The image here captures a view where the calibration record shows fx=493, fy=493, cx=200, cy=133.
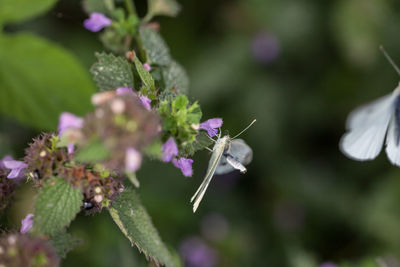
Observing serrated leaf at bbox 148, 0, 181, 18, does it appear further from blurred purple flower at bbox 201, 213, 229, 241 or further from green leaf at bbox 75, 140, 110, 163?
blurred purple flower at bbox 201, 213, 229, 241

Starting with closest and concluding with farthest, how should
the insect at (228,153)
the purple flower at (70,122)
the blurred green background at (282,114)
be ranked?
the purple flower at (70,122) < the insect at (228,153) < the blurred green background at (282,114)

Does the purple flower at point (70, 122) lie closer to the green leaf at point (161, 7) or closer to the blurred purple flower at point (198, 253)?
the green leaf at point (161, 7)

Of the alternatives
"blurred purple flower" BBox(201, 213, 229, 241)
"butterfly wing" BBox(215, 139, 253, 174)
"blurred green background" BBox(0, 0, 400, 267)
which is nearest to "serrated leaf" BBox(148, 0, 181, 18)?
"butterfly wing" BBox(215, 139, 253, 174)

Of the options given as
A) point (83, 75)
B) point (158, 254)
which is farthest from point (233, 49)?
point (158, 254)

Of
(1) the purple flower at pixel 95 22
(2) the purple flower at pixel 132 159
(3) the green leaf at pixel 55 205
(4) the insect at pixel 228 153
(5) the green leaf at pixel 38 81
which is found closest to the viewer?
(2) the purple flower at pixel 132 159

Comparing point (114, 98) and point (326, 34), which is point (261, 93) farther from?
point (114, 98)

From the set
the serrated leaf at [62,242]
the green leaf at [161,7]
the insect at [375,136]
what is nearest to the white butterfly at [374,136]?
the insect at [375,136]
